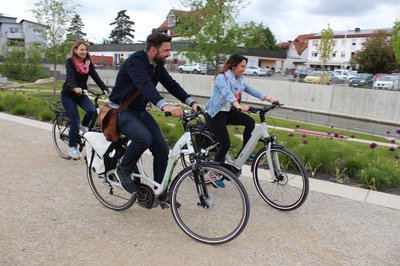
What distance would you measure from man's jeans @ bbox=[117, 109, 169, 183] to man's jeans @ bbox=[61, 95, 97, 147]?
2.40 metres

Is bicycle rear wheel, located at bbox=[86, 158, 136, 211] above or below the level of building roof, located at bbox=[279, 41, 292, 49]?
below

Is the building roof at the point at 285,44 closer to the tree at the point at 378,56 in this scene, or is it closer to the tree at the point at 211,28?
the tree at the point at 378,56

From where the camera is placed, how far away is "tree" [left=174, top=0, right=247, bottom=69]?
74.0 feet

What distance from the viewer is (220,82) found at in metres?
4.64

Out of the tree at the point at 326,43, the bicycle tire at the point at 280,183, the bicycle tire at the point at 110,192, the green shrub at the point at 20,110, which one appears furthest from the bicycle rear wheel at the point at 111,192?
the tree at the point at 326,43

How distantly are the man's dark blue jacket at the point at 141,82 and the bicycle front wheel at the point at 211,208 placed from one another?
0.82m

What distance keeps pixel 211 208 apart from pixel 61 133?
13.2 ft

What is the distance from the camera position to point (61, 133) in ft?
22.1

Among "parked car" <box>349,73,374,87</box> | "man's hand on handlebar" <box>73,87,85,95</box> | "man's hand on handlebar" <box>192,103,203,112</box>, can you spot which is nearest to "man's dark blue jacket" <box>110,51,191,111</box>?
"man's hand on handlebar" <box>192,103,203,112</box>

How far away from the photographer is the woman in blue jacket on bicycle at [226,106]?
4738mm

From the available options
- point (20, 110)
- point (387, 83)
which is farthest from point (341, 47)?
point (20, 110)

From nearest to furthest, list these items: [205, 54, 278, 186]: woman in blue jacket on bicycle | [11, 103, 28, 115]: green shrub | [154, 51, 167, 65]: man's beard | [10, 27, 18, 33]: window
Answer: [154, 51, 167, 65]: man's beard, [205, 54, 278, 186]: woman in blue jacket on bicycle, [11, 103, 28, 115]: green shrub, [10, 27, 18, 33]: window

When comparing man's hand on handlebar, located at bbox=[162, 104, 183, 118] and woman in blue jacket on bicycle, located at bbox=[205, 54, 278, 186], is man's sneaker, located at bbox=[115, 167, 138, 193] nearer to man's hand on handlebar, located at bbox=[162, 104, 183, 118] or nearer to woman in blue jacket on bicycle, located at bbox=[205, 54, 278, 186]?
man's hand on handlebar, located at bbox=[162, 104, 183, 118]

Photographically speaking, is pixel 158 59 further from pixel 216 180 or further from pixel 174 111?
pixel 216 180
